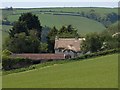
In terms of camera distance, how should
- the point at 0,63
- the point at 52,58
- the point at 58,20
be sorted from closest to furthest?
the point at 0,63 → the point at 52,58 → the point at 58,20

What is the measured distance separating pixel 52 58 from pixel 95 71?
23.2 m

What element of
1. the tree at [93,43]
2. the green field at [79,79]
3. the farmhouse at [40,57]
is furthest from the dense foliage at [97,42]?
the green field at [79,79]

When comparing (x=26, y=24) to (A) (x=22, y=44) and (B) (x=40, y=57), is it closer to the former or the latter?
(A) (x=22, y=44)

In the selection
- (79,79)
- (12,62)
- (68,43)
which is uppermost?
(68,43)

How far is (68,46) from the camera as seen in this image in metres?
59.2

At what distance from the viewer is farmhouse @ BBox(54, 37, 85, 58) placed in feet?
189

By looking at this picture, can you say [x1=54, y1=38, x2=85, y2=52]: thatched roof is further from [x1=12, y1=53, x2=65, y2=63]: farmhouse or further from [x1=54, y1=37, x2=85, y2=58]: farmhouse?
[x1=12, y1=53, x2=65, y2=63]: farmhouse

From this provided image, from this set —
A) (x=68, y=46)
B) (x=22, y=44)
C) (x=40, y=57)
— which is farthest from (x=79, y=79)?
(x=68, y=46)

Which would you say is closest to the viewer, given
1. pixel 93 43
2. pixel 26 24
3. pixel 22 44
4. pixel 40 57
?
pixel 40 57

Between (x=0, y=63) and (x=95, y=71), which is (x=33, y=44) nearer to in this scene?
(x=0, y=63)

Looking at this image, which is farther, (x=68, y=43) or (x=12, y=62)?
(x=68, y=43)

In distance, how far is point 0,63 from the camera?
146ft

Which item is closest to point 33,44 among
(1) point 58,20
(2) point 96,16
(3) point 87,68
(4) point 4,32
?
(3) point 87,68

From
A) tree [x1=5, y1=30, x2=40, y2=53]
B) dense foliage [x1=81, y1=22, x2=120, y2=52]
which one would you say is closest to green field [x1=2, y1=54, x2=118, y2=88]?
dense foliage [x1=81, y1=22, x2=120, y2=52]
